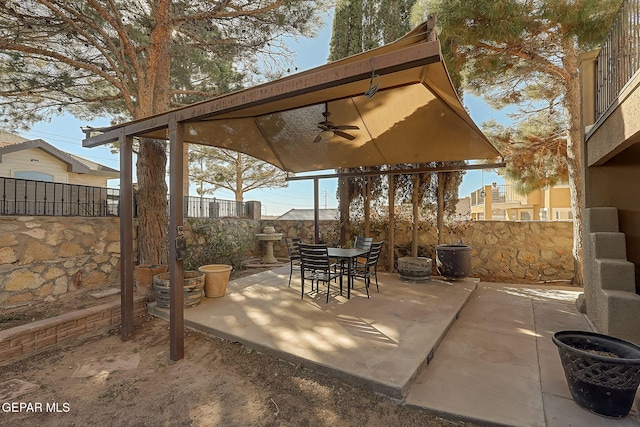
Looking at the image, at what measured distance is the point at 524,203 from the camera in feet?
44.4

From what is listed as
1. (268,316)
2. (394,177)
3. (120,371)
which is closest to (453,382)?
(268,316)

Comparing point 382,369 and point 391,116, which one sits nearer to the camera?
point 382,369

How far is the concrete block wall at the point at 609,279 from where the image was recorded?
2424mm

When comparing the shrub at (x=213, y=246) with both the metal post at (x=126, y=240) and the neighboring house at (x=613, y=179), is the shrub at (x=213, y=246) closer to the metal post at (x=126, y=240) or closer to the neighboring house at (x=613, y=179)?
the metal post at (x=126, y=240)

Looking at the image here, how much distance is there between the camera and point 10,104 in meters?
5.20

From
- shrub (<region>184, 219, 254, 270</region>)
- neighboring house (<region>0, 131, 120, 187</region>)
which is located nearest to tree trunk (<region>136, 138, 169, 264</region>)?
shrub (<region>184, 219, 254, 270</region>)

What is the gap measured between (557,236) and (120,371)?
7.00 meters

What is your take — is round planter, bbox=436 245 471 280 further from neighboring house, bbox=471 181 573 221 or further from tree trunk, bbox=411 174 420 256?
neighboring house, bbox=471 181 573 221

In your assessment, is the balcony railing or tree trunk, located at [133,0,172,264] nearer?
the balcony railing

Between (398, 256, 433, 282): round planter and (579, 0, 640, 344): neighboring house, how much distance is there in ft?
6.45

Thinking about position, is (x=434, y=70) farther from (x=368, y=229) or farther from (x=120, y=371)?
(x=368, y=229)

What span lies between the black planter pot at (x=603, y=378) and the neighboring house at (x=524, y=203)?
8.75 m

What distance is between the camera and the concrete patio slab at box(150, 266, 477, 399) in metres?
2.28

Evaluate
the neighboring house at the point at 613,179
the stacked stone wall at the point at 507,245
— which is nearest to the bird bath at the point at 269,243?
the stacked stone wall at the point at 507,245
